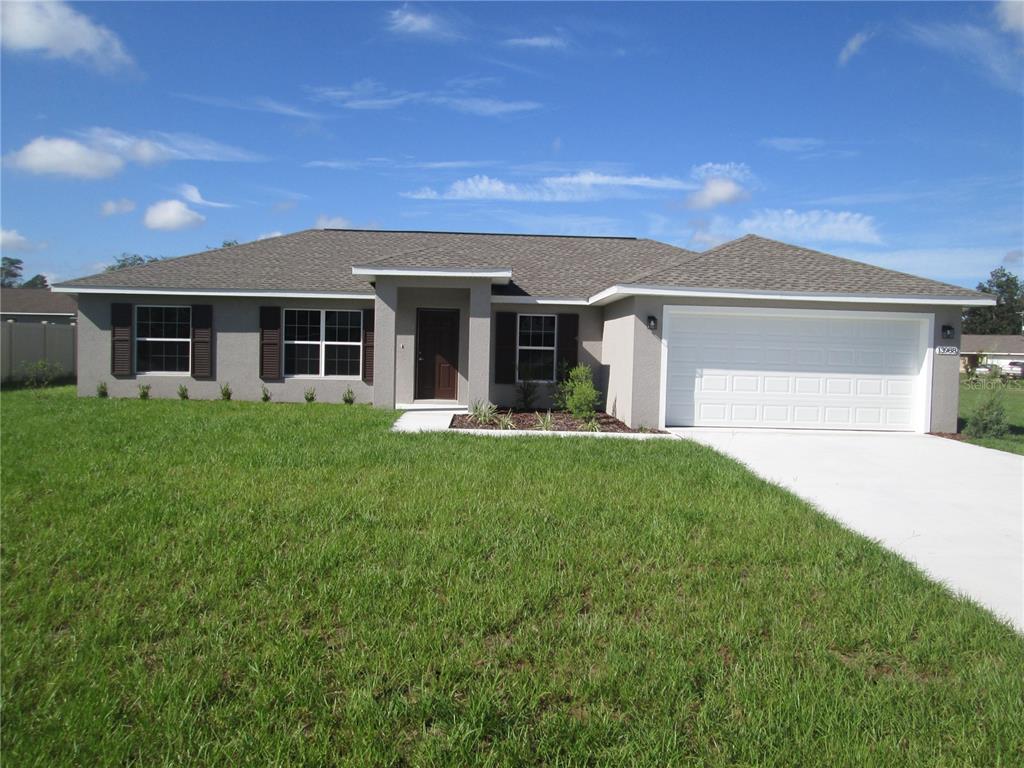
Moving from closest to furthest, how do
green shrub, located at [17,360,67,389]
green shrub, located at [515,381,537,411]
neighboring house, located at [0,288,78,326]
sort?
green shrub, located at [515,381,537,411] → green shrub, located at [17,360,67,389] → neighboring house, located at [0,288,78,326]

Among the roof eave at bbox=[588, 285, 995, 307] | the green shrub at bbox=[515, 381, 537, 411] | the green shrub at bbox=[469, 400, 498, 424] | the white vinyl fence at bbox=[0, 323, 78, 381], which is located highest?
the roof eave at bbox=[588, 285, 995, 307]

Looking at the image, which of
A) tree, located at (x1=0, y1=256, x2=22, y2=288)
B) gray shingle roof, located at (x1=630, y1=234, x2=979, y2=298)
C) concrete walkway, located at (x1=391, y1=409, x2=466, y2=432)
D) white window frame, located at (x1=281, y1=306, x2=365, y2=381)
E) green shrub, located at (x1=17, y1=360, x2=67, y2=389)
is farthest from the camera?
tree, located at (x1=0, y1=256, x2=22, y2=288)

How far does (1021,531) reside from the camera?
6.70 m

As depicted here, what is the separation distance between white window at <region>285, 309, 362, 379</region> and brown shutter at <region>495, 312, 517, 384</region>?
3.53 metres

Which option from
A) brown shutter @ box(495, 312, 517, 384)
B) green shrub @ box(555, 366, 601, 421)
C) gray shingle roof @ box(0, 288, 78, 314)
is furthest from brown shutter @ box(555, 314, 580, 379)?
gray shingle roof @ box(0, 288, 78, 314)

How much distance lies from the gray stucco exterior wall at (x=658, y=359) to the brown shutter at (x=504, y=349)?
126 inches

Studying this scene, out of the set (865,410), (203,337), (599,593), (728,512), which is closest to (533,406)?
(865,410)

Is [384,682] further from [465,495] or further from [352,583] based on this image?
[465,495]

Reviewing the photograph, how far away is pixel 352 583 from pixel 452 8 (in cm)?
977

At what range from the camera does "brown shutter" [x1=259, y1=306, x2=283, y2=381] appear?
16.5 meters

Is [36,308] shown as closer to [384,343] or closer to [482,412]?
[384,343]

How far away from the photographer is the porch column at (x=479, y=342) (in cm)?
1433

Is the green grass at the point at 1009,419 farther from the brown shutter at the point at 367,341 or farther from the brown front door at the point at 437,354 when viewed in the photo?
the brown shutter at the point at 367,341

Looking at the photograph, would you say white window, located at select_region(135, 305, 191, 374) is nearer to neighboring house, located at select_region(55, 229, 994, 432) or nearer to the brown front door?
neighboring house, located at select_region(55, 229, 994, 432)
